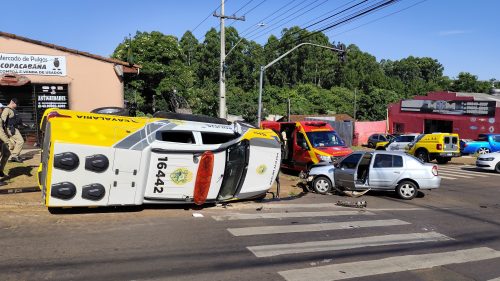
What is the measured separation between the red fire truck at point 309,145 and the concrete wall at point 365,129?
28.6 m

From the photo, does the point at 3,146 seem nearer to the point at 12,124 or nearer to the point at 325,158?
the point at 12,124

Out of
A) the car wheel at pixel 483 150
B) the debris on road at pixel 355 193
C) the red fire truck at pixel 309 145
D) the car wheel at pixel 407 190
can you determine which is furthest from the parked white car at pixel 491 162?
the debris on road at pixel 355 193

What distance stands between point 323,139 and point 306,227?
366 inches

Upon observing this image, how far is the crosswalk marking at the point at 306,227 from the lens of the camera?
25.8ft

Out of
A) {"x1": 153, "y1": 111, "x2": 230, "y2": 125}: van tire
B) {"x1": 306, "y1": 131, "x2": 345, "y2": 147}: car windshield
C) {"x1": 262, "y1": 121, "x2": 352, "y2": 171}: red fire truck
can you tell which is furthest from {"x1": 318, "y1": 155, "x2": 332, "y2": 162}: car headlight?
{"x1": 153, "y1": 111, "x2": 230, "y2": 125}: van tire

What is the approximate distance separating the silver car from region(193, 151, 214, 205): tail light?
553cm

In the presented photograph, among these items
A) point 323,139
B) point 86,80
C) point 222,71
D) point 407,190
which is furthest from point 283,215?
point 222,71

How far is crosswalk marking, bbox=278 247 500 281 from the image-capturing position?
579 cm

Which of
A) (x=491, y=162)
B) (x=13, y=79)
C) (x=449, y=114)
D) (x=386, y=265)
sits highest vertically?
(x=449, y=114)

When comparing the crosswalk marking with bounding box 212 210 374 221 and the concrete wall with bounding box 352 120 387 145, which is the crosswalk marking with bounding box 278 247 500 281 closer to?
the crosswalk marking with bounding box 212 210 374 221

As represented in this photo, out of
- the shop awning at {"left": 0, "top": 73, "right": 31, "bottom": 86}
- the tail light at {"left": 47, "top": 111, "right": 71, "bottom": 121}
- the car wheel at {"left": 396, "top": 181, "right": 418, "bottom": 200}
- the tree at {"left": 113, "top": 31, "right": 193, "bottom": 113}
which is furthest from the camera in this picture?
the tree at {"left": 113, "top": 31, "right": 193, "bottom": 113}

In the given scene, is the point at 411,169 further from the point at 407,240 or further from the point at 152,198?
the point at 152,198

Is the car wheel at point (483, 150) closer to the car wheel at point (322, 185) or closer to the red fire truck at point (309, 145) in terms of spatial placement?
the red fire truck at point (309, 145)

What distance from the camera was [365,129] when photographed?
4825cm
